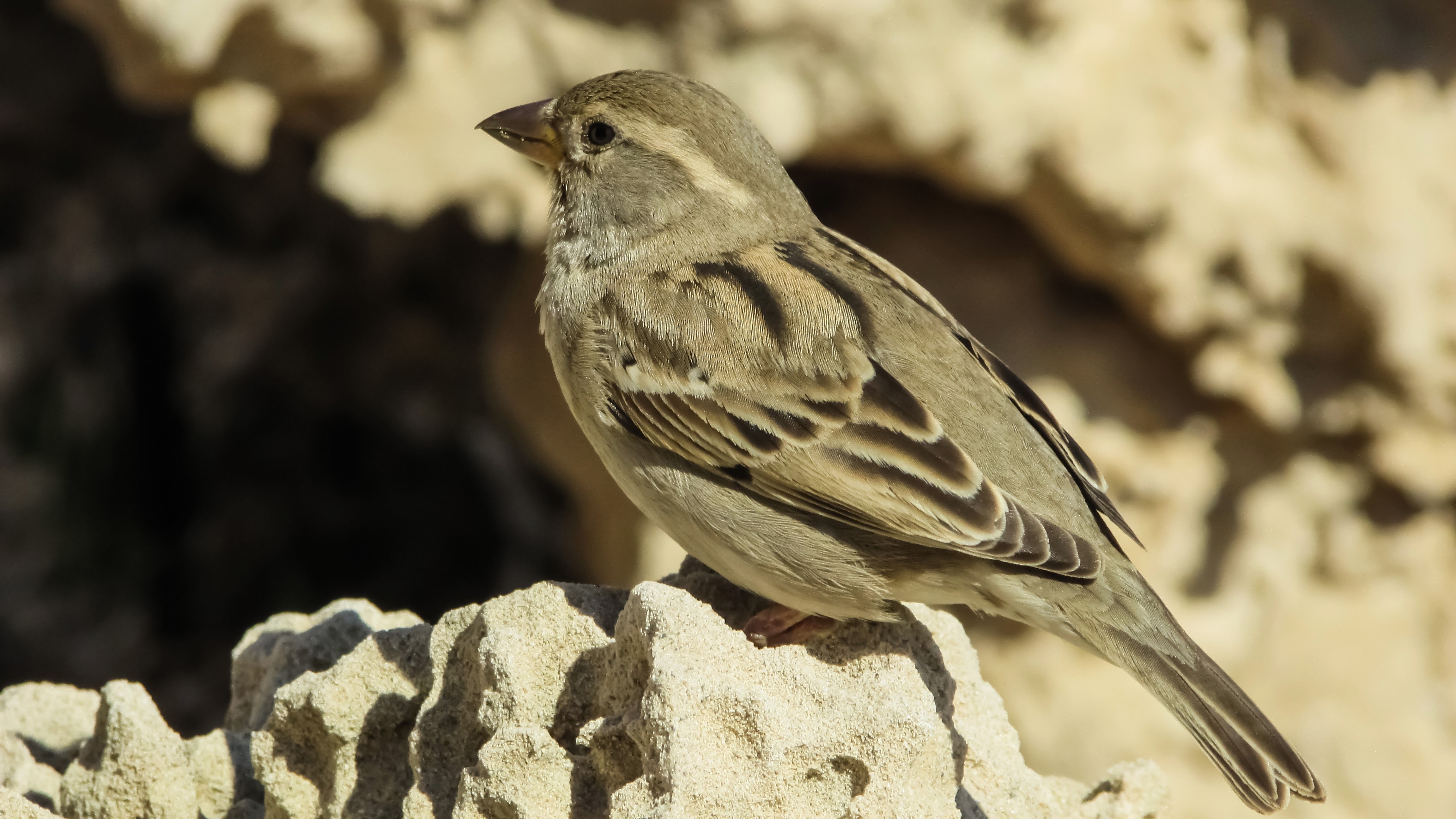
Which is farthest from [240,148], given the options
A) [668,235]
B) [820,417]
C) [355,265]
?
[820,417]

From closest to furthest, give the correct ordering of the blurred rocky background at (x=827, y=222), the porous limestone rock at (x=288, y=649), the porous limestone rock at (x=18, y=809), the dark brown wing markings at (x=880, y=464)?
1. the porous limestone rock at (x=18, y=809)
2. the dark brown wing markings at (x=880, y=464)
3. the porous limestone rock at (x=288, y=649)
4. the blurred rocky background at (x=827, y=222)

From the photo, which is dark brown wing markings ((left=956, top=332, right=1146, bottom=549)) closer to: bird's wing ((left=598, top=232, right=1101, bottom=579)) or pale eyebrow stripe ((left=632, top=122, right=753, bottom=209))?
bird's wing ((left=598, top=232, right=1101, bottom=579))

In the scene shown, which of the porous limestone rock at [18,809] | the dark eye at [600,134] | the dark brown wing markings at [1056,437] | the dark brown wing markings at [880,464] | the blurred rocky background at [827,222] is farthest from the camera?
the blurred rocky background at [827,222]

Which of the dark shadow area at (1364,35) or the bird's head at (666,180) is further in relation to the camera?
the dark shadow area at (1364,35)

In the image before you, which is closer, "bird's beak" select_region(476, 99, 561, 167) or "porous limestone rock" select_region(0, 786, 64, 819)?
"porous limestone rock" select_region(0, 786, 64, 819)

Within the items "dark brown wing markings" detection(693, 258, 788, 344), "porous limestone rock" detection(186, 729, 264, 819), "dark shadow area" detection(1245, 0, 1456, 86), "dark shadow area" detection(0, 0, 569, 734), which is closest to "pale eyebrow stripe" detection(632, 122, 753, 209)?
"dark brown wing markings" detection(693, 258, 788, 344)

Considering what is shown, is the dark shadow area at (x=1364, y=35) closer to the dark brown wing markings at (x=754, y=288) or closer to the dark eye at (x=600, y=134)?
the dark eye at (x=600, y=134)

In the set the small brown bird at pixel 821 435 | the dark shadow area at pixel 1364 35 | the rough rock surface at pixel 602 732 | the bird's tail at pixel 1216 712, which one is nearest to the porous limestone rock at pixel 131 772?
the rough rock surface at pixel 602 732
